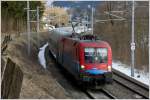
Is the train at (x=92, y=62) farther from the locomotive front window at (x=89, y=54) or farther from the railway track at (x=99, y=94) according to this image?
the railway track at (x=99, y=94)

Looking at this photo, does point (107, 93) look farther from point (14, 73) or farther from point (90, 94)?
point (14, 73)

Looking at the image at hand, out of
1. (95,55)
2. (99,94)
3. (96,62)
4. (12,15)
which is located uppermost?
(12,15)

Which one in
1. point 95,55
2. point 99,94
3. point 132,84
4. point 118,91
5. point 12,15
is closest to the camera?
point 99,94

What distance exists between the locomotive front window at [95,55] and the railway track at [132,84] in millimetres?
2001

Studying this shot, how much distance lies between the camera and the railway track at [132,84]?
66.1ft

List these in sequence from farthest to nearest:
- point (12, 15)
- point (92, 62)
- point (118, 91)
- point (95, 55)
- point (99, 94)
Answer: point (12, 15) < point (95, 55) < point (92, 62) < point (118, 91) < point (99, 94)

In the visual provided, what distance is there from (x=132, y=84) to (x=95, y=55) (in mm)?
3038

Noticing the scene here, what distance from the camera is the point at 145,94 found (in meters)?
19.8

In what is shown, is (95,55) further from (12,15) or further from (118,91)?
(12,15)

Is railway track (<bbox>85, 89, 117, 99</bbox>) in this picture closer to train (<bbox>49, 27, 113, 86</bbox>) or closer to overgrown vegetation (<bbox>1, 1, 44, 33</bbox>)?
train (<bbox>49, 27, 113, 86</bbox>)

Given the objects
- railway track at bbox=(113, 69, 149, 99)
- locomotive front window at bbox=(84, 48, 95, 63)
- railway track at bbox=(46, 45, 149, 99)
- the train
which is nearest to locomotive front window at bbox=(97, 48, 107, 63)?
the train

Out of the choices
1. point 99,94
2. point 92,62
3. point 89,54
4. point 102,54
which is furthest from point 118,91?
point 89,54

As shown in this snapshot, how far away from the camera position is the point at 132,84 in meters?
23.2

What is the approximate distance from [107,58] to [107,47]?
1.82ft
